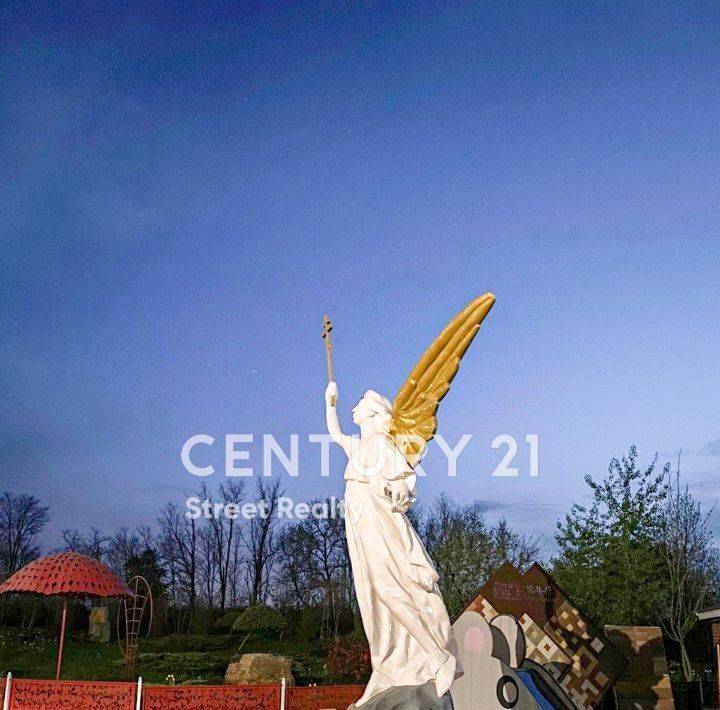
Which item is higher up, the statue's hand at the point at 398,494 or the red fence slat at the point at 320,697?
the statue's hand at the point at 398,494

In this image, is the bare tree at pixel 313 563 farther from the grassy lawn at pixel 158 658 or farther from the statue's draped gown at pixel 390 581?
the statue's draped gown at pixel 390 581

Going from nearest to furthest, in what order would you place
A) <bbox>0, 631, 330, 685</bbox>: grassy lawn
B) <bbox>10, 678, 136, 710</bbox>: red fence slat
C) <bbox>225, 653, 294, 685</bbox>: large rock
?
<bbox>10, 678, 136, 710</bbox>: red fence slat < <bbox>225, 653, 294, 685</bbox>: large rock < <bbox>0, 631, 330, 685</bbox>: grassy lawn

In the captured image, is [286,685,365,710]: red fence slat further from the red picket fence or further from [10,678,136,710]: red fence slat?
[10,678,136,710]: red fence slat

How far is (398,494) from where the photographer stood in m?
6.75

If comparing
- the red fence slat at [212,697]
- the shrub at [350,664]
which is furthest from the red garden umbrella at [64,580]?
the shrub at [350,664]

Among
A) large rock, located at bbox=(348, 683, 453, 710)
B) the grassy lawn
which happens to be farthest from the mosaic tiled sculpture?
the grassy lawn

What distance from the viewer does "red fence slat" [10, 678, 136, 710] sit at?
8953mm

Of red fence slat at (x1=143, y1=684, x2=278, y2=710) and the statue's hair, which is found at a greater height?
the statue's hair

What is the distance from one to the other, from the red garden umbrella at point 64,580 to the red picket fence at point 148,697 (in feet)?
7.36

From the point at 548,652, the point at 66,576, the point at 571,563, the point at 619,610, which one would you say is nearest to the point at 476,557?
the point at 571,563

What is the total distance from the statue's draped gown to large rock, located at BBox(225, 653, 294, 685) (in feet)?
29.6

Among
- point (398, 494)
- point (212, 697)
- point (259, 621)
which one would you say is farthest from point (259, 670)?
point (398, 494)

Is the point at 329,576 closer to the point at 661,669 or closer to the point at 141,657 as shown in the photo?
the point at 141,657

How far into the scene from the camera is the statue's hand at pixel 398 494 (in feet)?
22.1
